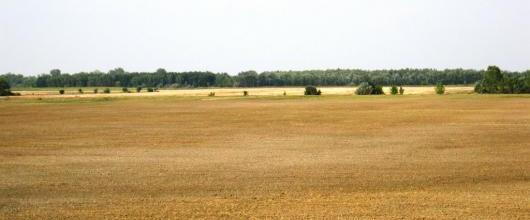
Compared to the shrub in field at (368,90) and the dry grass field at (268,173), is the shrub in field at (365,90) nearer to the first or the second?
the shrub in field at (368,90)

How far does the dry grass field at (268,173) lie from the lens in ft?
52.7

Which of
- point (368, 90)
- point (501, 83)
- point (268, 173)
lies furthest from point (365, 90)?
point (268, 173)

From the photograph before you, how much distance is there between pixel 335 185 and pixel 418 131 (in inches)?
820

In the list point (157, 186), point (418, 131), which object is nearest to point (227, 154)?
point (157, 186)

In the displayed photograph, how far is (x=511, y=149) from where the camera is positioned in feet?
94.0

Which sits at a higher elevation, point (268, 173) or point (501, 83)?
point (501, 83)

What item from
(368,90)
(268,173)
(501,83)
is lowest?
(368,90)

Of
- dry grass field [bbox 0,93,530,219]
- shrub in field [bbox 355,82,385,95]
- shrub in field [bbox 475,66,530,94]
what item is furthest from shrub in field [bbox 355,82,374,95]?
dry grass field [bbox 0,93,530,219]

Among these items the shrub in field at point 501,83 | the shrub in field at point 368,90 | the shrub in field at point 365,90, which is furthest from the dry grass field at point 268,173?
the shrub in field at point 501,83

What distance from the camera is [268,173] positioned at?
866 inches

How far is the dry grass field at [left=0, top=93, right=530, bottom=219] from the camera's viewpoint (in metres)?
16.1

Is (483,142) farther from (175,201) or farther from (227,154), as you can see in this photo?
(175,201)

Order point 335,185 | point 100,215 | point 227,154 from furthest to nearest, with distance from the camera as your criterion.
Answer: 1. point 227,154
2. point 335,185
3. point 100,215

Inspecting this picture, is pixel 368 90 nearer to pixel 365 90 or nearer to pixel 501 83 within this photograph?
pixel 365 90
